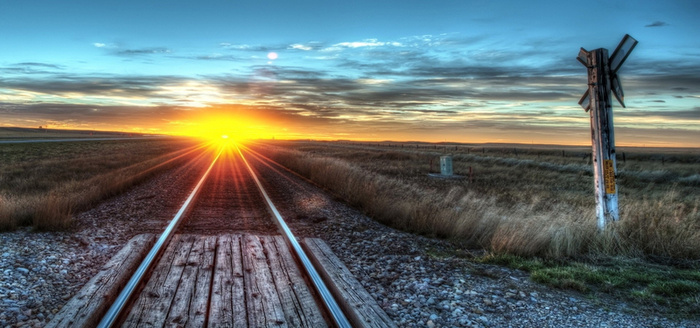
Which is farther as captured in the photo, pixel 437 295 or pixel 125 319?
pixel 437 295

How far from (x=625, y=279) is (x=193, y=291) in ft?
16.2

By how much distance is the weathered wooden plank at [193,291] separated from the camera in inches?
155

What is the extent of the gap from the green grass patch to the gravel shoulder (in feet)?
0.82

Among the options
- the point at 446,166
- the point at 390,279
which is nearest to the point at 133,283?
the point at 390,279

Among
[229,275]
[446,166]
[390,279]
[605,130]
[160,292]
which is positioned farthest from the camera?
[446,166]

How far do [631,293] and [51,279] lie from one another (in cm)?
650

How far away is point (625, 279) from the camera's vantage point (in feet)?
17.6

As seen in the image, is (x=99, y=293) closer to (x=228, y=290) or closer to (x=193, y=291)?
(x=193, y=291)

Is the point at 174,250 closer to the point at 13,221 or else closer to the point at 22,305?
the point at 22,305

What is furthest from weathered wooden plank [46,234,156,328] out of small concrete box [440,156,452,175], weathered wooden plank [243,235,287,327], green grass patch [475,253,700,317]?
small concrete box [440,156,452,175]

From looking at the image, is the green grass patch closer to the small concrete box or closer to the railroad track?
the railroad track

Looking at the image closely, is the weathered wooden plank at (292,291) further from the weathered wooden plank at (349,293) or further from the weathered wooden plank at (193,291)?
the weathered wooden plank at (193,291)


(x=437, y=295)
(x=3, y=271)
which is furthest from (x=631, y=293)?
(x=3, y=271)

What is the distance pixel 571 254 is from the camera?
6609 mm
